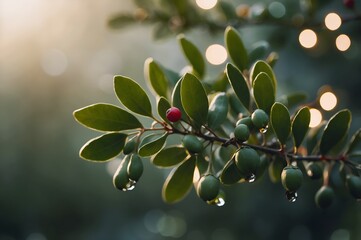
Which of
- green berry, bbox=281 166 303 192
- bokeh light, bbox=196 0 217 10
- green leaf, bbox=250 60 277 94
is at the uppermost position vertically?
bokeh light, bbox=196 0 217 10

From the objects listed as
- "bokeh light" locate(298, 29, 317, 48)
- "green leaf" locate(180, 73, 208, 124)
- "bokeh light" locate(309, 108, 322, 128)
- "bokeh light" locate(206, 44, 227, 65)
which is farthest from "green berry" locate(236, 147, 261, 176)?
"bokeh light" locate(298, 29, 317, 48)

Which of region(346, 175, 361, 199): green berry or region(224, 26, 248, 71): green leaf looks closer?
region(346, 175, 361, 199): green berry

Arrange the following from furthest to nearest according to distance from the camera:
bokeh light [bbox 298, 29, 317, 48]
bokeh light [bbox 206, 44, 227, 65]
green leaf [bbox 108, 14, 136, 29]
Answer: green leaf [bbox 108, 14, 136, 29]
bokeh light [bbox 298, 29, 317, 48]
bokeh light [bbox 206, 44, 227, 65]

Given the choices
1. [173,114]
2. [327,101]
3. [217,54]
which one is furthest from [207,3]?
[173,114]

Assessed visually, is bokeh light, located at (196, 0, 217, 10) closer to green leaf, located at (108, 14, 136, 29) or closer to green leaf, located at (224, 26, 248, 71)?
green leaf, located at (108, 14, 136, 29)

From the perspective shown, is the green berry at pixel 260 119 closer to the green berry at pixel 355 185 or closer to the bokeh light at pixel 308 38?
the green berry at pixel 355 185

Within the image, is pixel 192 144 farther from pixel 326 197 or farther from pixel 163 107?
pixel 326 197

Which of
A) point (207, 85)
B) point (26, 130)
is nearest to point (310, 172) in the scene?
point (207, 85)
